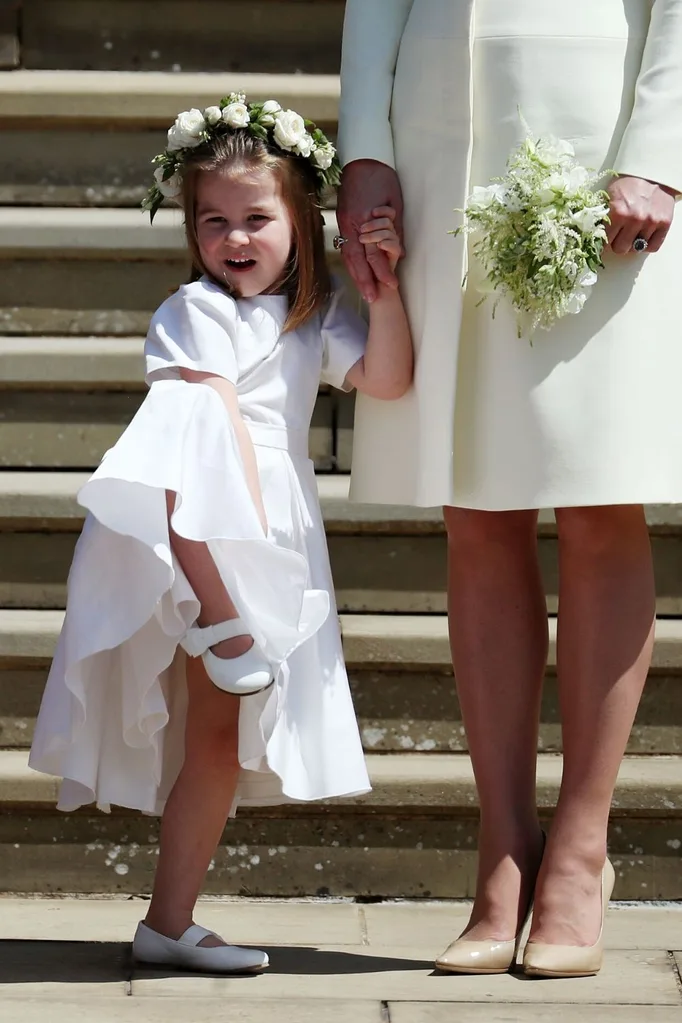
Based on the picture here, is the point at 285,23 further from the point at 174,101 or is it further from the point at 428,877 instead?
the point at 428,877

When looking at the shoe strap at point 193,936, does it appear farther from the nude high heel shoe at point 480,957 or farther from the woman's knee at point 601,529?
the woman's knee at point 601,529

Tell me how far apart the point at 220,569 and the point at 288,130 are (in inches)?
27.1

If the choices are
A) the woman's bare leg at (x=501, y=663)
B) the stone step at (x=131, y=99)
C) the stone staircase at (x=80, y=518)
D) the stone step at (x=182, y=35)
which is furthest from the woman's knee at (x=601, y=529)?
the stone step at (x=182, y=35)

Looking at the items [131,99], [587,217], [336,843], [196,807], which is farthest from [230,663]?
[131,99]

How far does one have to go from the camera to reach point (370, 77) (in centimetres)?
225

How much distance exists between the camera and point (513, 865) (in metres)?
2.15

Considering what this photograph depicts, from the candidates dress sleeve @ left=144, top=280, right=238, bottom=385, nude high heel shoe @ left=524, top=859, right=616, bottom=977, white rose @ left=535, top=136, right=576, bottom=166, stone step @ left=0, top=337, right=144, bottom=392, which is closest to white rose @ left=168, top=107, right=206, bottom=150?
dress sleeve @ left=144, top=280, right=238, bottom=385

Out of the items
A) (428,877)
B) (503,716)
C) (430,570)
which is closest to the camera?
(503,716)

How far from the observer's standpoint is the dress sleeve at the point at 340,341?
2.29 m

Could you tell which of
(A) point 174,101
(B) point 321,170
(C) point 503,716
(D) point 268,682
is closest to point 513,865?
(C) point 503,716

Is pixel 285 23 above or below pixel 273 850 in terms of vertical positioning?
above

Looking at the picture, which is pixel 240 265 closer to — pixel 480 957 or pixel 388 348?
pixel 388 348

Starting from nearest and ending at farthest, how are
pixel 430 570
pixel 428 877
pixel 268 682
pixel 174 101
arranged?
pixel 268 682 → pixel 428 877 → pixel 430 570 → pixel 174 101

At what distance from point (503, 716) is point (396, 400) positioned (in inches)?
20.0
